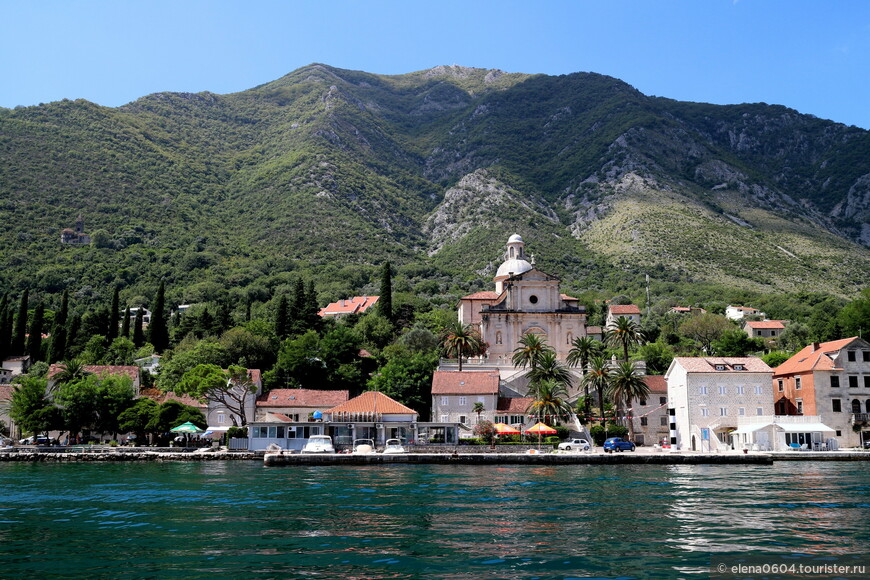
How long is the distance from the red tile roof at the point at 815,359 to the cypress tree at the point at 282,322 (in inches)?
2232

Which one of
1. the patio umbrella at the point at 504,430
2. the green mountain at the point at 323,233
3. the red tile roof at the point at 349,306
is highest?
the green mountain at the point at 323,233

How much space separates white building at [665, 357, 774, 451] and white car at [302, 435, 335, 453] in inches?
1206

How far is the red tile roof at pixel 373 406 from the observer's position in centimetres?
6694

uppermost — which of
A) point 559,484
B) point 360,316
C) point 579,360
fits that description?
point 360,316

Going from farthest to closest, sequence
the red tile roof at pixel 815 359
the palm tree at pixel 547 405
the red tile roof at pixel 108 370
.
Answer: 1. the red tile roof at pixel 108 370
2. the red tile roof at pixel 815 359
3. the palm tree at pixel 547 405

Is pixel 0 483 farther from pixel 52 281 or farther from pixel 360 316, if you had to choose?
pixel 52 281

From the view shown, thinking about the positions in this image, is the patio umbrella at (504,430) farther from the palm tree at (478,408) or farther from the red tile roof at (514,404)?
the red tile roof at (514,404)

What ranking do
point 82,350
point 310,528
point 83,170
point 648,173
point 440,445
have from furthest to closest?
point 648,173 < point 83,170 < point 82,350 < point 440,445 < point 310,528

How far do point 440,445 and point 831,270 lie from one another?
11258cm

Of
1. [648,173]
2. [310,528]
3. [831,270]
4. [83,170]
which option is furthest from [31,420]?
[648,173]

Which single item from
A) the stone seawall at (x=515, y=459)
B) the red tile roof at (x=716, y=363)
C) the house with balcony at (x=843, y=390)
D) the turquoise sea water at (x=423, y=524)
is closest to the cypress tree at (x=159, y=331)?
the stone seawall at (x=515, y=459)

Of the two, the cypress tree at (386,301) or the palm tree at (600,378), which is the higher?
the cypress tree at (386,301)

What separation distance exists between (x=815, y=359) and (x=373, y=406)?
40084mm

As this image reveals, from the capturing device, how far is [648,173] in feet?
628
